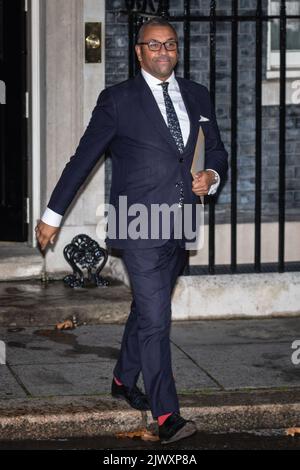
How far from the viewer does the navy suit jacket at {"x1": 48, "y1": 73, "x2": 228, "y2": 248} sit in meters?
6.88

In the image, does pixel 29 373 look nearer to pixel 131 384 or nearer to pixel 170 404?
pixel 131 384

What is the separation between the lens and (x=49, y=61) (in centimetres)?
1013

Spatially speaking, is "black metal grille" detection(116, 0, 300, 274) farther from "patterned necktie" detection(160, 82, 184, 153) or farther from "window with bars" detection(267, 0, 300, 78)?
"patterned necktie" detection(160, 82, 184, 153)

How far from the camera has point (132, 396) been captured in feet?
24.1

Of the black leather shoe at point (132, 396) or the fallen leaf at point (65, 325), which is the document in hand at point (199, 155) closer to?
the black leather shoe at point (132, 396)

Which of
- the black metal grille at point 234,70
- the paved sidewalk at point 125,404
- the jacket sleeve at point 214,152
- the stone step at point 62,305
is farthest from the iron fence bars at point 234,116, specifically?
the jacket sleeve at point 214,152

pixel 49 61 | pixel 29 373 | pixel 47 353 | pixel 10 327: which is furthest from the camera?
pixel 49 61

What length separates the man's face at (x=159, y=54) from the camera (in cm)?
685

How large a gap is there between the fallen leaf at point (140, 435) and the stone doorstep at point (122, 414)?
0.13ft

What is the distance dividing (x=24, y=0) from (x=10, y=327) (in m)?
2.89

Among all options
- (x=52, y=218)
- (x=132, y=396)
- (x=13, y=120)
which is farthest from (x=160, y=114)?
(x=13, y=120)

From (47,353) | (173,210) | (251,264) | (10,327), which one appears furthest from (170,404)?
(251,264)

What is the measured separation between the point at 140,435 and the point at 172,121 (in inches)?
68.2

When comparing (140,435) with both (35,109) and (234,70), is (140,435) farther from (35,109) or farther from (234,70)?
(35,109)
